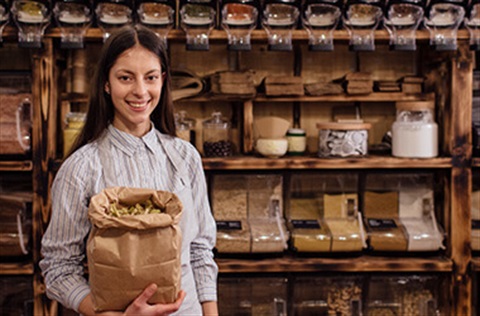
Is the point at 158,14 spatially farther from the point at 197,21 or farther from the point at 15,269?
the point at 15,269

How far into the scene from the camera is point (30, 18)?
2240 mm

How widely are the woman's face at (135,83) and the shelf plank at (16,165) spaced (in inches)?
40.9

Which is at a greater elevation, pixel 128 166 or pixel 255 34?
pixel 255 34

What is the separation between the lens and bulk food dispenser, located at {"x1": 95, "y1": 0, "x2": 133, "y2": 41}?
7.39 feet

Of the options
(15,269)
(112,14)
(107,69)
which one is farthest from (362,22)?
(15,269)

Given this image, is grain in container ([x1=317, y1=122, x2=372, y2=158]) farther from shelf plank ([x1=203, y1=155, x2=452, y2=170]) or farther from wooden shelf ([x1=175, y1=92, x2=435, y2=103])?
wooden shelf ([x1=175, y1=92, x2=435, y2=103])

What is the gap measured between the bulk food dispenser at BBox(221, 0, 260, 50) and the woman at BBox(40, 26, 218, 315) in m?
0.79

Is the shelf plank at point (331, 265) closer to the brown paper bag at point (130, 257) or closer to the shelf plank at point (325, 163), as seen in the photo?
the shelf plank at point (325, 163)

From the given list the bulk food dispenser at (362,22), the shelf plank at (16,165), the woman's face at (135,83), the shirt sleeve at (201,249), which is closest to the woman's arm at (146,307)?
the shirt sleeve at (201,249)

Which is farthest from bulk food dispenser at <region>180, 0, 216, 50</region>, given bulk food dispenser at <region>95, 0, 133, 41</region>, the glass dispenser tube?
the glass dispenser tube

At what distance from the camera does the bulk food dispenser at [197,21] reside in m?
2.27

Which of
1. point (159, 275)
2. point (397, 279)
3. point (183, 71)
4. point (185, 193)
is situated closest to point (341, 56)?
point (183, 71)

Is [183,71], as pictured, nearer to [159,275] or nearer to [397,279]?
[397,279]

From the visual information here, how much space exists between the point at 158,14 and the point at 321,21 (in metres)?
0.66
